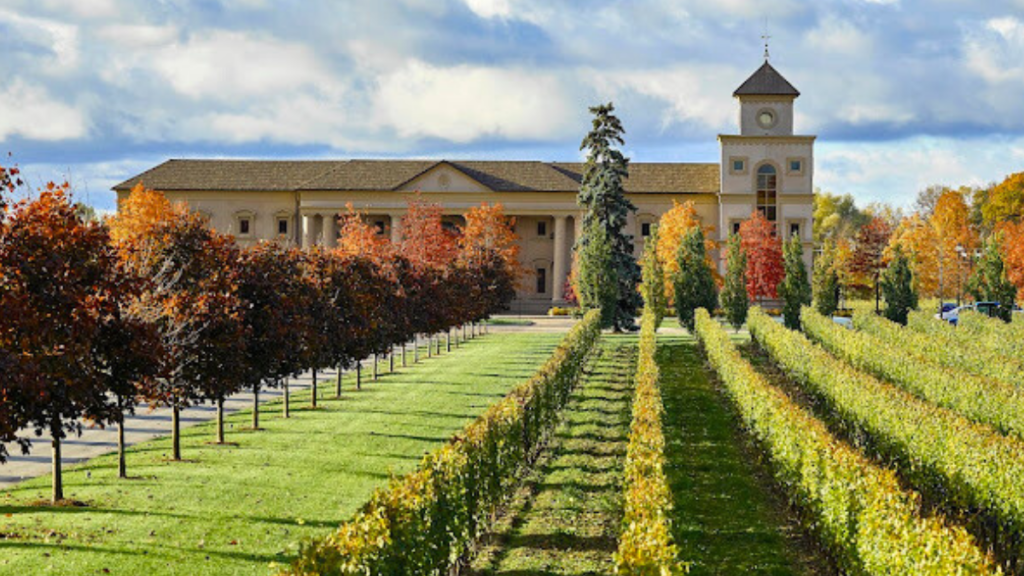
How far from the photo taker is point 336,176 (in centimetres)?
8675

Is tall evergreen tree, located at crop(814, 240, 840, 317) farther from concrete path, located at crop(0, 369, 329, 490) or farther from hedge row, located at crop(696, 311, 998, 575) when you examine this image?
hedge row, located at crop(696, 311, 998, 575)

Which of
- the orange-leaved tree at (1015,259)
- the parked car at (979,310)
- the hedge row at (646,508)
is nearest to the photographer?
the hedge row at (646,508)

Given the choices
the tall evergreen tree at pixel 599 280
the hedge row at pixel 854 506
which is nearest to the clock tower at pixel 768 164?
the tall evergreen tree at pixel 599 280

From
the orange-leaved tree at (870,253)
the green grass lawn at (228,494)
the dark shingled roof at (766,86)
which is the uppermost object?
the dark shingled roof at (766,86)

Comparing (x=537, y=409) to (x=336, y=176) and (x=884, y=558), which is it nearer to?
(x=884, y=558)

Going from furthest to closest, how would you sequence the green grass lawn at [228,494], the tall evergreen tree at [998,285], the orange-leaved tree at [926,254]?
the orange-leaved tree at [926,254] < the tall evergreen tree at [998,285] < the green grass lawn at [228,494]

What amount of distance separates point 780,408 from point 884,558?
7.18 metres

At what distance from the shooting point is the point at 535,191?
84062mm

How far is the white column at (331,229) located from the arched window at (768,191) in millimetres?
34586

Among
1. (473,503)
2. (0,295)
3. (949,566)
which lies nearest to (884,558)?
(949,566)

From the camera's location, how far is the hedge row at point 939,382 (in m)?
20.5

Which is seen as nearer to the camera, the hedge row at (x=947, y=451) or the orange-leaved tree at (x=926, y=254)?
the hedge row at (x=947, y=451)

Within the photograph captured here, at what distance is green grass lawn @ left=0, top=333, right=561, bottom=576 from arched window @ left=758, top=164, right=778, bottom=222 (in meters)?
60.5

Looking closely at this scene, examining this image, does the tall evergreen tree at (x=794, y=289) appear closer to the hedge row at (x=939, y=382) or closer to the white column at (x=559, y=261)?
the hedge row at (x=939, y=382)
